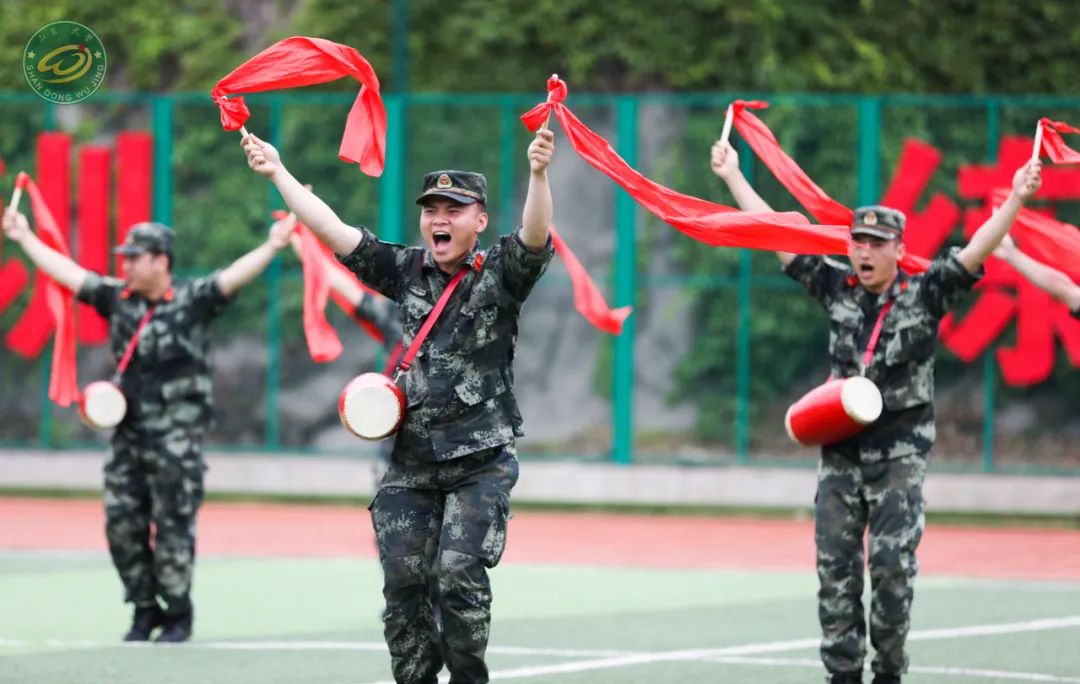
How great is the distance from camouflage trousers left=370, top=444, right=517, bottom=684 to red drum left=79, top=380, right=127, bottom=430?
3.61 metres

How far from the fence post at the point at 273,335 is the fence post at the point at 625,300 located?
3527mm

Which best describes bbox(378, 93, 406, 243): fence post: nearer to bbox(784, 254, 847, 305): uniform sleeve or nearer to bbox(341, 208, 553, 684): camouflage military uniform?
bbox(784, 254, 847, 305): uniform sleeve

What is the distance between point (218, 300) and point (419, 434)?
3904 mm

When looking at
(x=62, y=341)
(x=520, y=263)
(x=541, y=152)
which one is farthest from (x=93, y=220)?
(x=541, y=152)

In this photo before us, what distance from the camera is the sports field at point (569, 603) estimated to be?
10.2m

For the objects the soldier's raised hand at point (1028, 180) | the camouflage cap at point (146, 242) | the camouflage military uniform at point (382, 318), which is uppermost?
the soldier's raised hand at point (1028, 180)

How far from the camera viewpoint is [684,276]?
20188mm

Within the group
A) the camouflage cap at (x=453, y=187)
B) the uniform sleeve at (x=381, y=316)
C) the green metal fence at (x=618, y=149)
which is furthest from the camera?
the green metal fence at (x=618, y=149)

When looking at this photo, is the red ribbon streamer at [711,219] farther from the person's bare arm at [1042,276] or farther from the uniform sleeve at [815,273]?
the person's bare arm at [1042,276]

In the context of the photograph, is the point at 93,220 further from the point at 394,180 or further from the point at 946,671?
the point at 946,671

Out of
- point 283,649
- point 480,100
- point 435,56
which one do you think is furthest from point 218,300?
point 435,56

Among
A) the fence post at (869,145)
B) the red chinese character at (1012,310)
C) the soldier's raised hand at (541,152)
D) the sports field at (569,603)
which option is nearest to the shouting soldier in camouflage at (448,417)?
the soldier's raised hand at (541,152)

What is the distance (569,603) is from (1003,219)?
17.4ft

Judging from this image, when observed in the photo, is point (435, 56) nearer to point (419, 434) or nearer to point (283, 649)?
point (283, 649)
